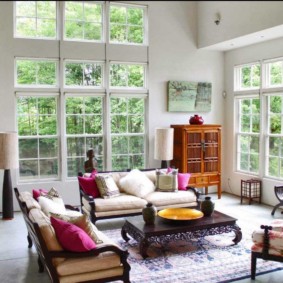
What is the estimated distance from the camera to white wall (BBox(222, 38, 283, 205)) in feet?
23.8

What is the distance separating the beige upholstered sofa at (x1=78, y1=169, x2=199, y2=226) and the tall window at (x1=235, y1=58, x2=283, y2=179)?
1.94 meters

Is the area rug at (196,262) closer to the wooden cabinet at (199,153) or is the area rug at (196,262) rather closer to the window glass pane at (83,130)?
the wooden cabinet at (199,153)

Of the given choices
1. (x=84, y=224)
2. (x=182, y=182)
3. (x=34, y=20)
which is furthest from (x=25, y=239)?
(x=34, y=20)

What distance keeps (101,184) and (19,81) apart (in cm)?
258

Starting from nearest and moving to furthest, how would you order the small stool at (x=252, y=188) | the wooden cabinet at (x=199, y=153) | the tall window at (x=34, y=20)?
the tall window at (x=34, y=20), the small stool at (x=252, y=188), the wooden cabinet at (x=199, y=153)

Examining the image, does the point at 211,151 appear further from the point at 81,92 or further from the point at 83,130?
the point at 81,92

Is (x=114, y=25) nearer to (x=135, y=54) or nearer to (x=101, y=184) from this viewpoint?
(x=135, y=54)

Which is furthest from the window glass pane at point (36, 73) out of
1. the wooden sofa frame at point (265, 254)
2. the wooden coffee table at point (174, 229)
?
the wooden sofa frame at point (265, 254)

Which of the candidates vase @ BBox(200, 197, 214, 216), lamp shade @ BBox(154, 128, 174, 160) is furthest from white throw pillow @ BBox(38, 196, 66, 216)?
lamp shade @ BBox(154, 128, 174, 160)

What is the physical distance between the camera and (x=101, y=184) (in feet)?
19.4

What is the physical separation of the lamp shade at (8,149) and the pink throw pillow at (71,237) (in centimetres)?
A: 319

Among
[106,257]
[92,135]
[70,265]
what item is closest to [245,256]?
[106,257]

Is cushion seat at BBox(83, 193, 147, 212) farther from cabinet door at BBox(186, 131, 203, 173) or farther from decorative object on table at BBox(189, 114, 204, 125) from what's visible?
decorative object on table at BBox(189, 114, 204, 125)

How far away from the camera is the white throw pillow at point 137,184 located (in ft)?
19.8
